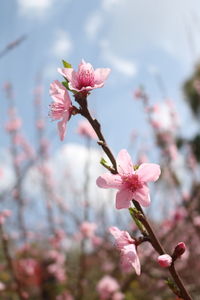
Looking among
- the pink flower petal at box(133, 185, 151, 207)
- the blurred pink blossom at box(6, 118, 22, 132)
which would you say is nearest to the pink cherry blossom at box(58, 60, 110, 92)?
the pink flower petal at box(133, 185, 151, 207)

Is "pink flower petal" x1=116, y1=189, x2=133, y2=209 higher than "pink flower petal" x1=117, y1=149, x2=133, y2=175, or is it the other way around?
"pink flower petal" x1=117, y1=149, x2=133, y2=175

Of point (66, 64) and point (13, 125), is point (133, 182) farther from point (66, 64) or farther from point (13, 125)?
point (13, 125)

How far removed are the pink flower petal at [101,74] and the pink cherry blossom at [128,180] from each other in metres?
0.22

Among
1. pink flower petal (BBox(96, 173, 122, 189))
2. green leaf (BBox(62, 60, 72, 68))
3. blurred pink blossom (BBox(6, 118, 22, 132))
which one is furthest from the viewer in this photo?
blurred pink blossom (BBox(6, 118, 22, 132))

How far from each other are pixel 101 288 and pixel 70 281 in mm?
1071

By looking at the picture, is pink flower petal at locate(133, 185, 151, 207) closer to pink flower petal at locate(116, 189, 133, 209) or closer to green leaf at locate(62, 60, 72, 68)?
pink flower petal at locate(116, 189, 133, 209)

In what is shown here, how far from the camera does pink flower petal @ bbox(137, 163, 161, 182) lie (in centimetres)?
91

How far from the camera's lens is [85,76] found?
979 mm

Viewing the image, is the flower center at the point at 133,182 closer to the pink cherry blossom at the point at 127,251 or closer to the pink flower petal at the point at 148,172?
the pink flower petal at the point at 148,172

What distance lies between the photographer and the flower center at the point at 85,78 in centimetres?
97

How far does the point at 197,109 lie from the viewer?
55.5ft

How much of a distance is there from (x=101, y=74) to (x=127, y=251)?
0.48 m

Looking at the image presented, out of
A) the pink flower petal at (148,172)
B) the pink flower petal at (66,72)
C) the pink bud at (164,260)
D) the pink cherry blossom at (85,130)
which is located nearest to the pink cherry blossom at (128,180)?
the pink flower petal at (148,172)

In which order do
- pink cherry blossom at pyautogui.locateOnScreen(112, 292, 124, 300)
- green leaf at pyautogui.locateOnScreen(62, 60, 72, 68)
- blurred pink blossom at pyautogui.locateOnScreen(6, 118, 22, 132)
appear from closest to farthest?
green leaf at pyautogui.locateOnScreen(62, 60, 72, 68) < pink cherry blossom at pyautogui.locateOnScreen(112, 292, 124, 300) < blurred pink blossom at pyautogui.locateOnScreen(6, 118, 22, 132)
